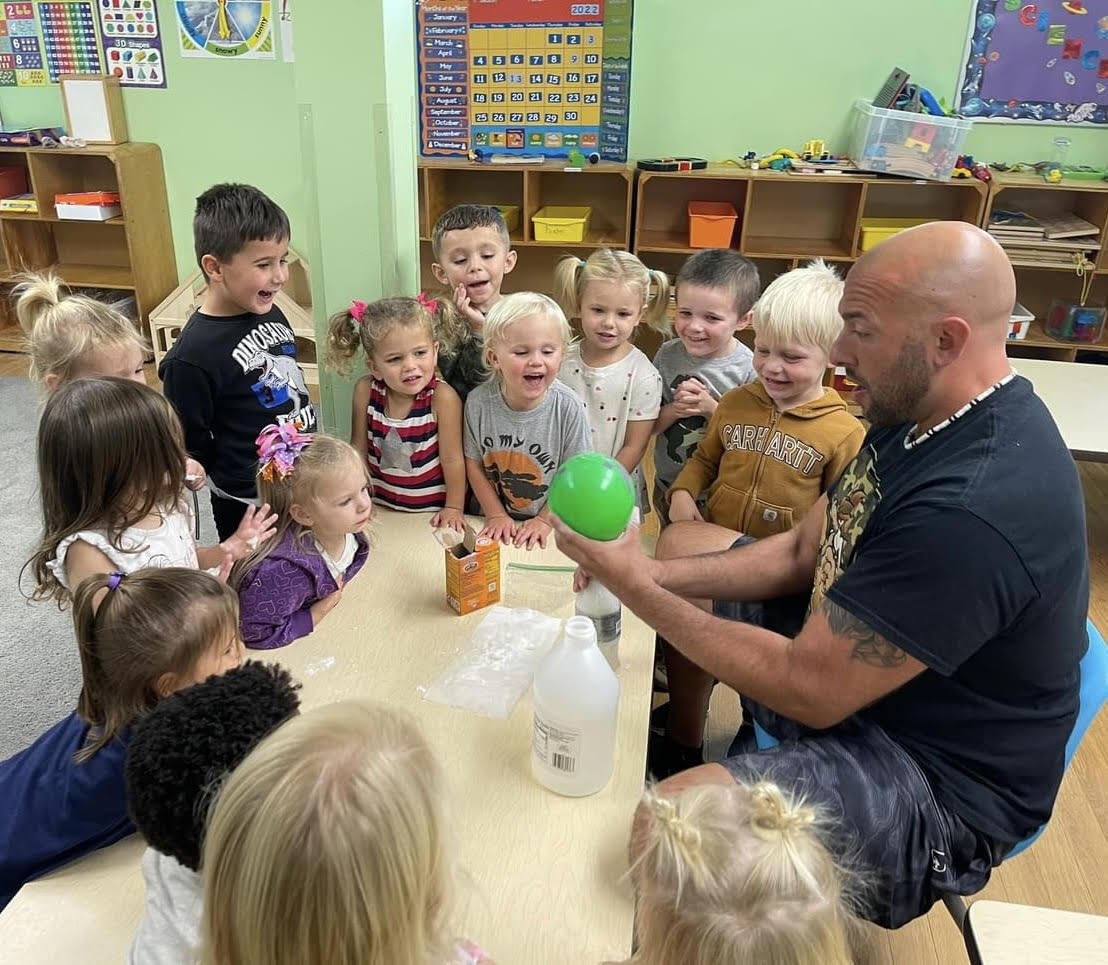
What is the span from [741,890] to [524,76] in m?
4.52

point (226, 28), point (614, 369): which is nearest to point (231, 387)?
point (614, 369)

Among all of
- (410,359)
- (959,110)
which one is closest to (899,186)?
(959,110)

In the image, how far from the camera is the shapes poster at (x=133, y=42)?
4680 millimetres

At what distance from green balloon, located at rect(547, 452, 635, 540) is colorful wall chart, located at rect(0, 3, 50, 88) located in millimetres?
5069

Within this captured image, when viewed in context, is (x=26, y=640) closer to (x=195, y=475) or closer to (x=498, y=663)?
(x=195, y=475)

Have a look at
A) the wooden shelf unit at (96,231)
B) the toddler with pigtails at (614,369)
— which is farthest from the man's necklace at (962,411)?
the wooden shelf unit at (96,231)

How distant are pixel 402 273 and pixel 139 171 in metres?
3.17

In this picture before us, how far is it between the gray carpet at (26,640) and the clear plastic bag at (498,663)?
1.39 m

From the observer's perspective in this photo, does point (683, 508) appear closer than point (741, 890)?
No

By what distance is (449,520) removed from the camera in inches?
84.0

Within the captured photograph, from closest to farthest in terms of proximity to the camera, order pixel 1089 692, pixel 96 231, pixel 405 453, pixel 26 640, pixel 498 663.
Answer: pixel 1089 692
pixel 498 663
pixel 405 453
pixel 26 640
pixel 96 231

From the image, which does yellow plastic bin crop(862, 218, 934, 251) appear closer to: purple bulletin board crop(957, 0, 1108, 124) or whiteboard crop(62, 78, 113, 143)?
purple bulletin board crop(957, 0, 1108, 124)

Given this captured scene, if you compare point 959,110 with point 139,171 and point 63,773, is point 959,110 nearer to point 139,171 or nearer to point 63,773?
point 139,171

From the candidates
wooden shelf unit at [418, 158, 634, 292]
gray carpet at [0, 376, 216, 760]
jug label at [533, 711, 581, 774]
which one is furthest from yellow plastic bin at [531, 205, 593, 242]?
jug label at [533, 711, 581, 774]
